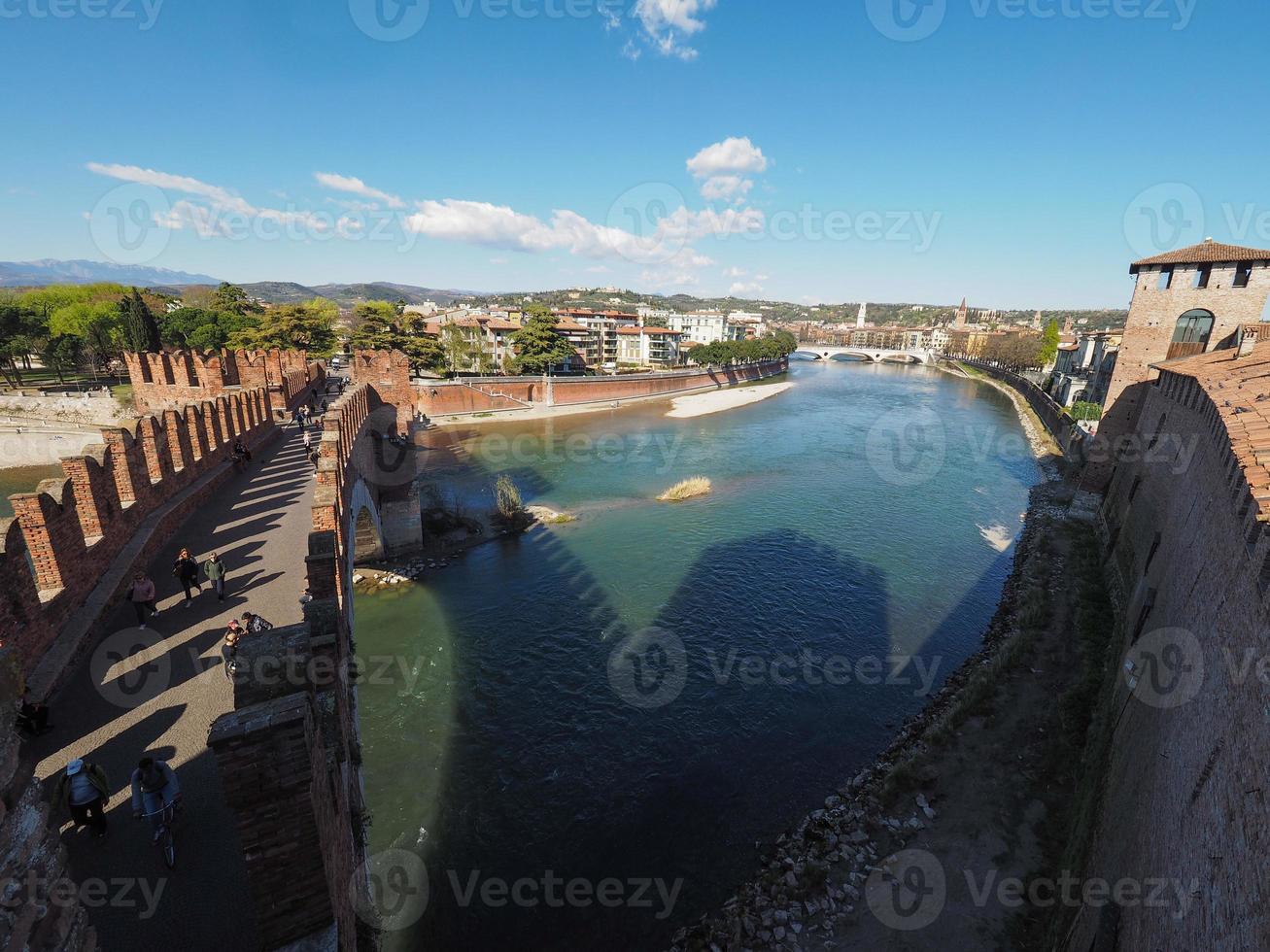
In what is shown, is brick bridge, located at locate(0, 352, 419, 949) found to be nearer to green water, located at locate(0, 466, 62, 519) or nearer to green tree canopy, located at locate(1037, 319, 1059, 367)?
green water, located at locate(0, 466, 62, 519)

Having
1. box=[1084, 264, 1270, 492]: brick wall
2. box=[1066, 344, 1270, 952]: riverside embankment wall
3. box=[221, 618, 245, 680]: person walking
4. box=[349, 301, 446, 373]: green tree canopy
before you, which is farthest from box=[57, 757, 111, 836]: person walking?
box=[349, 301, 446, 373]: green tree canopy

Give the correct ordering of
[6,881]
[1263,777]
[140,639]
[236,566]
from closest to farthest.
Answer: [6,881], [1263,777], [140,639], [236,566]

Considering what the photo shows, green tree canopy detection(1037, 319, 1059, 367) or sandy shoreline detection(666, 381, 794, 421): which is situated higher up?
green tree canopy detection(1037, 319, 1059, 367)

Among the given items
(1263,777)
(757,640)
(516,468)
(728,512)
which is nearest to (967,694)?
(757,640)

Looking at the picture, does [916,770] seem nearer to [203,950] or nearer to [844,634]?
[844,634]

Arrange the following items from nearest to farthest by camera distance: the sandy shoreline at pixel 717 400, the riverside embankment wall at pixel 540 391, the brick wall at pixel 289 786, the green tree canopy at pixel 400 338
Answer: the brick wall at pixel 289 786
the riverside embankment wall at pixel 540 391
the green tree canopy at pixel 400 338
the sandy shoreline at pixel 717 400

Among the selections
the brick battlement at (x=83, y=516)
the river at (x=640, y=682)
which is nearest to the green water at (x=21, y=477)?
the river at (x=640, y=682)

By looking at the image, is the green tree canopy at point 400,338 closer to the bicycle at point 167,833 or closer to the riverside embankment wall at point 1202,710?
the bicycle at point 167,833
